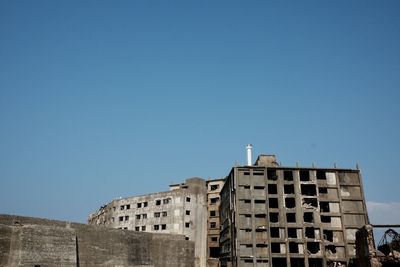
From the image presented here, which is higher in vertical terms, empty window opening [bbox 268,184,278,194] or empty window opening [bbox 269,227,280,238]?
empty window opening [bbox 268,184,278,194]

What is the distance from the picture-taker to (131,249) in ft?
135

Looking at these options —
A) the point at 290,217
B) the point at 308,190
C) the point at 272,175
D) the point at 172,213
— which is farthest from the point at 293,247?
the point at 172,213

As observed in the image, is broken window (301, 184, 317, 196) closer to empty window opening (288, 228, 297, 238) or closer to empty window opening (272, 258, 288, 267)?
empty window opening (288, 228, 297, 238)

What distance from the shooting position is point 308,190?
48688 millimetres

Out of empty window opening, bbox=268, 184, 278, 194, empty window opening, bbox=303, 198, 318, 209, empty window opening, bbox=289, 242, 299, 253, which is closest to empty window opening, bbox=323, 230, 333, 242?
empty window opening, bbox=303, 198, 318, 209

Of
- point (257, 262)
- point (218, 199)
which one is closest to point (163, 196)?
point (218, 199)

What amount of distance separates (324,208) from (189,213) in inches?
815

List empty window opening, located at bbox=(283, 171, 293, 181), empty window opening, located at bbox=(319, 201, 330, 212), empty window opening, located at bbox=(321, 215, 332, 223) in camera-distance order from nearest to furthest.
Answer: empty window opening, located at bbox=(321, 215, 332, 223)
empty window opening, located at bbox=(319, 201, 330, 212)
empty window opening, located at bbox=(283, 171, 293, 181)

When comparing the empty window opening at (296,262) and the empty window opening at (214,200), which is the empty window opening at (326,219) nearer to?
the empty window opening at (296,262)

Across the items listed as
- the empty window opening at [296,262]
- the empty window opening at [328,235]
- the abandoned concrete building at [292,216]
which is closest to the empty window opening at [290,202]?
the abandoned concrete building at [292,216]

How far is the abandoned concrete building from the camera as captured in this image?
144 feet

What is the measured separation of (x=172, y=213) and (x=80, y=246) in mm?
21304

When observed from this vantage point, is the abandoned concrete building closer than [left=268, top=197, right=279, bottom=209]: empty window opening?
Yes

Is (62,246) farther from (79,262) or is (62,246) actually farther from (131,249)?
(131,249)
